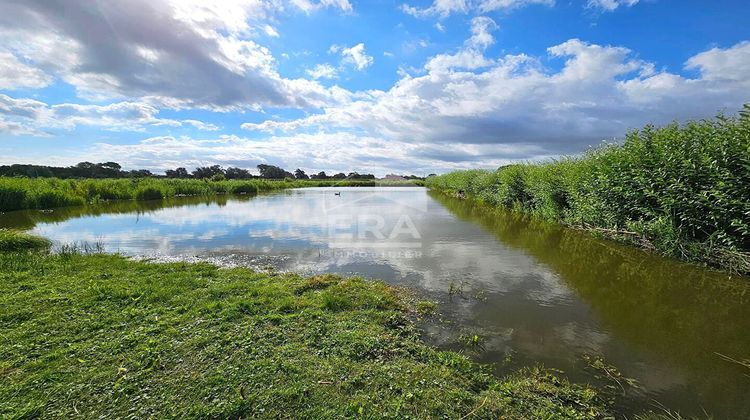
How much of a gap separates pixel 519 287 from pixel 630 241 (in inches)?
238

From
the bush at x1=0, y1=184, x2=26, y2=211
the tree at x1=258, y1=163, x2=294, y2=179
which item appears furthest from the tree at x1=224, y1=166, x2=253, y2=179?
the bush at x1=0, y1=184, x2=26, y2=211

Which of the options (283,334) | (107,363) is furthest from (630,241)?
(107,363)

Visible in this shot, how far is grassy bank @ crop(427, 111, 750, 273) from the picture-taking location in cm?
648

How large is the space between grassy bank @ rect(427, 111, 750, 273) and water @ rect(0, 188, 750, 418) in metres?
0.61

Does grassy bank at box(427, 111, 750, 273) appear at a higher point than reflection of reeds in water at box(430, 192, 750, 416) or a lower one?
higher

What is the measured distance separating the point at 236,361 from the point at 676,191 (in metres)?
10.1

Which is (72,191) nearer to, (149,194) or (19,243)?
(149,194)

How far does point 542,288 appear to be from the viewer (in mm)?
6371

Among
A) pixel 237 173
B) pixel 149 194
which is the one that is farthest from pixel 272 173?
pixel 149 194

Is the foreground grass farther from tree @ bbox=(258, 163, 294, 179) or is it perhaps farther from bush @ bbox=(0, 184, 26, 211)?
tree @ bbox=(258, 163, 294, 179)

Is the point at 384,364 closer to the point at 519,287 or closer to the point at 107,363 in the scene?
the point at 107,363

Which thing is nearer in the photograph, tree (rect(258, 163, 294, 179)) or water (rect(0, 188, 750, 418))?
water (rect(0, 188, 750, 418))

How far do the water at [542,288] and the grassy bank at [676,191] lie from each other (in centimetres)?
61

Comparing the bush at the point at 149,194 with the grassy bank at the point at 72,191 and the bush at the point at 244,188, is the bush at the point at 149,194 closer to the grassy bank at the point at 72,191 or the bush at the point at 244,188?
the grassy bank at the point at 72,191
